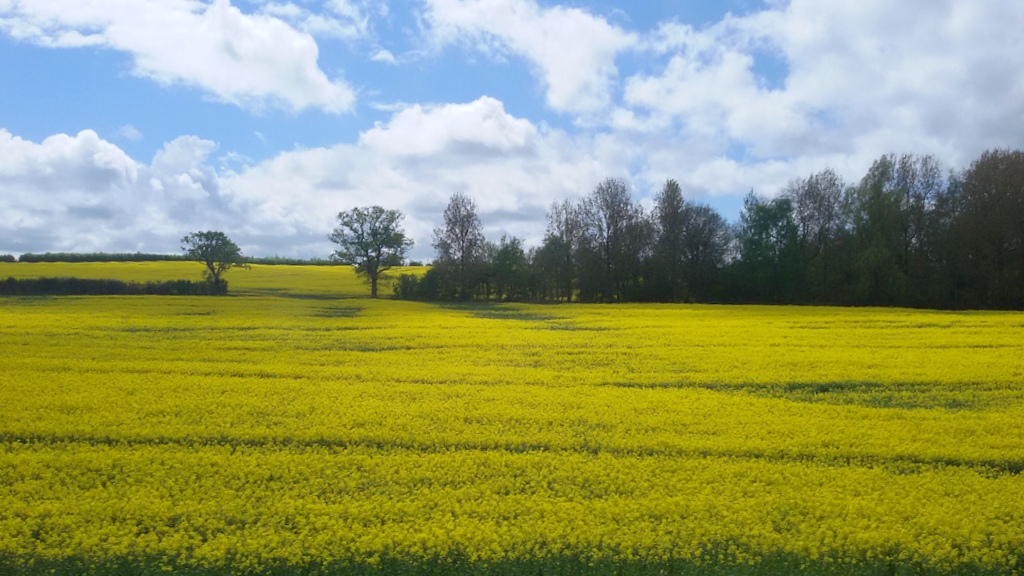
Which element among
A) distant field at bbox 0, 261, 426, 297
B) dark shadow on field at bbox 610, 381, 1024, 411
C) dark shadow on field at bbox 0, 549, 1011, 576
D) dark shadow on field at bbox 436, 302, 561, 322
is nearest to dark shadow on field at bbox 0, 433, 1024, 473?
dark shadow on field at bbox 0, 549, 1011, 576

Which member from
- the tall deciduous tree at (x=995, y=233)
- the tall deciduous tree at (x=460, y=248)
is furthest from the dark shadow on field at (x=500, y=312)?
the tall deciduous tree at (x=995, y=233)

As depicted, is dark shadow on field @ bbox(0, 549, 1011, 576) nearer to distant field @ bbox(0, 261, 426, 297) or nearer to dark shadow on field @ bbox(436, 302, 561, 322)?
dark shadow on field @ bbox(436, 302, 561, 322)

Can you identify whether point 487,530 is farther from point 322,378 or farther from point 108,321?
point 108,321

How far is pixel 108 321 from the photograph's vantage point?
26.2 m

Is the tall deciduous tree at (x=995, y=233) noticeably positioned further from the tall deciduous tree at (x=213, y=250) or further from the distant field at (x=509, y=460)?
the tall deciduous tree at (x=213, y=250)

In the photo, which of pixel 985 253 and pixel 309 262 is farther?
pixel 309 262

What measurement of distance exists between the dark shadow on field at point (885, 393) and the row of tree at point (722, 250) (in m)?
33.7

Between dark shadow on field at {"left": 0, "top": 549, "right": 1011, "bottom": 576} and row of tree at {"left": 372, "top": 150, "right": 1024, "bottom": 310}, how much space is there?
43.7m

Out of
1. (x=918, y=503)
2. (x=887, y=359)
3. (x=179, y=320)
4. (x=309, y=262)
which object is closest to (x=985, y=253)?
(x=887, y=359)

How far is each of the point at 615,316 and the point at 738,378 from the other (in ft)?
57.2

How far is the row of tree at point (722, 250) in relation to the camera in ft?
148

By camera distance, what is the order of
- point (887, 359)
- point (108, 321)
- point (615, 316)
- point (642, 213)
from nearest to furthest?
point (887, 359) < point (108, 321) < point (615, 316) < point (642, 213)

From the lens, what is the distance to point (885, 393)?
13961 mm

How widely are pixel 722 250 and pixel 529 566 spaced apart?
5044 centimetres
